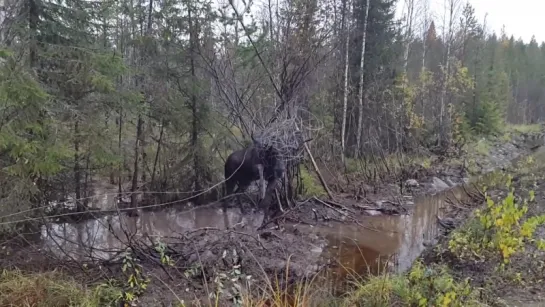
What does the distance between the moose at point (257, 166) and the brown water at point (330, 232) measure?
3.11ft

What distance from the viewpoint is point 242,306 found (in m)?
3.97

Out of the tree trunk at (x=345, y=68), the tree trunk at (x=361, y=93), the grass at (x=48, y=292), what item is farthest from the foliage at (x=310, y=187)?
the grass at (x=48, y=292)

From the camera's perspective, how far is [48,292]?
15.8 feet

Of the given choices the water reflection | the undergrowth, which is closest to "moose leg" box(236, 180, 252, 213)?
the water reflection

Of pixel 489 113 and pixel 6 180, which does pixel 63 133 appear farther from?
pixel 489 113

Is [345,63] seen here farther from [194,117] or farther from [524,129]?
[524,129]

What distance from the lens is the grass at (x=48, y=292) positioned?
466 cm

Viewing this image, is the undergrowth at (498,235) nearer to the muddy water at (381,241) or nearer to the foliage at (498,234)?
the foliage at (498,234)

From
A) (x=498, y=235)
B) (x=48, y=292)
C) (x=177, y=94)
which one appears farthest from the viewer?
(x=177, y=94)

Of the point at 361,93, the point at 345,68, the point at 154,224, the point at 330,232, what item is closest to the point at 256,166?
the point at 330,232

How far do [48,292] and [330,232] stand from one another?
233 inches

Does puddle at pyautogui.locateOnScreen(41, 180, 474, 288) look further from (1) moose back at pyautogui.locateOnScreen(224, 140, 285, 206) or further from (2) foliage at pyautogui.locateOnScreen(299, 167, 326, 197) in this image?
(2) foliage at pyautogui.locateOnScreen(299, 167, 326, 197)

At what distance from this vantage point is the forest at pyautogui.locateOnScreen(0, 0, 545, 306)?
7043mm

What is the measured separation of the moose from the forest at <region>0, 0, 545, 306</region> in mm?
481
